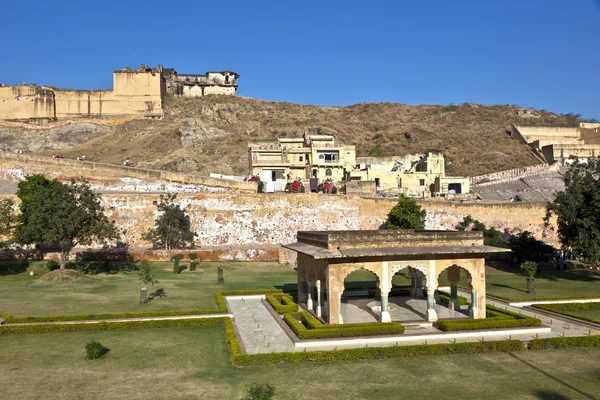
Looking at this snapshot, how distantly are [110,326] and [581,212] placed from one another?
76.1 ft

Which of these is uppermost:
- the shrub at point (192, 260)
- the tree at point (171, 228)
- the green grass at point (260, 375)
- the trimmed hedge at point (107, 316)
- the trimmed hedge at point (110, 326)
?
the tree at point (171, 228)

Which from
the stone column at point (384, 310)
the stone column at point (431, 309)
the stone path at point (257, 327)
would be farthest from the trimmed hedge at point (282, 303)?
the stone column at point (431, 309)

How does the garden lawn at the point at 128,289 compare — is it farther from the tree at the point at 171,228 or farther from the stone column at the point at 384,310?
the stone column at the point at 384,310

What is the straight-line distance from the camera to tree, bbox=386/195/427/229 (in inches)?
1436

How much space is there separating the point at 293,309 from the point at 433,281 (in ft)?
15.8

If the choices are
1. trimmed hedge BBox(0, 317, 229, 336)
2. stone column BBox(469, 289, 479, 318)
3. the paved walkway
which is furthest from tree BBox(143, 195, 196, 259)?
stone column BBox(469, 289, 479, 318)

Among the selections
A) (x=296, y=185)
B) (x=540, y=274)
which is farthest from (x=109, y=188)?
(x=540, y=274)

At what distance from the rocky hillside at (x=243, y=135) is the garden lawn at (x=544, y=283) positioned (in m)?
29.2

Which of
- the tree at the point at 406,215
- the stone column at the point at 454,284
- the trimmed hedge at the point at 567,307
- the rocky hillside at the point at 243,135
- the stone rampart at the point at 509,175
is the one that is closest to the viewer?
the stone column at the point at 454,284

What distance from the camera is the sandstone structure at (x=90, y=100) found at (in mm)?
67938

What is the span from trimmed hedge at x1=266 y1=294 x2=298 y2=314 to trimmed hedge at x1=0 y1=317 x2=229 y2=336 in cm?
229

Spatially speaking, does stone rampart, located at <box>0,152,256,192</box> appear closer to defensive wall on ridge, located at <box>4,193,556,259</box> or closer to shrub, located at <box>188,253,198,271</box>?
defensive wall on ridge, located at <box>4,193,556,259</box>

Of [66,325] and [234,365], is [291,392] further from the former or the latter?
[66,325]

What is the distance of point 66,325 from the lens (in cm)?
1586
